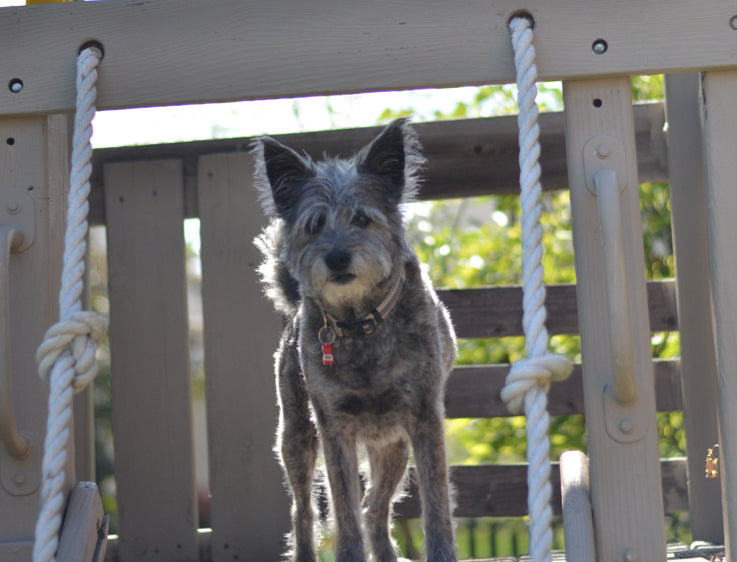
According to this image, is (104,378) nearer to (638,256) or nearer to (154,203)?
(154,203)

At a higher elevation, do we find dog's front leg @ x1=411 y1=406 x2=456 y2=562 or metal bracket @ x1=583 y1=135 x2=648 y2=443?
metal bracket @ x1=583 y1=135 x2=648 y2=443

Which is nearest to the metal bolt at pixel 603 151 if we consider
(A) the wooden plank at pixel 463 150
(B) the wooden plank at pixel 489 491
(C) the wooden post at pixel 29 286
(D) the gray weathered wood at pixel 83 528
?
(C) the wooden post at pixel 29 286

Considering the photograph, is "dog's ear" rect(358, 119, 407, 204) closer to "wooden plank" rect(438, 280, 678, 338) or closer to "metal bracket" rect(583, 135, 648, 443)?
"metal bracket" rect(583, 135, 648, 443)

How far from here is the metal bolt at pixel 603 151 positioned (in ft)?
7.29

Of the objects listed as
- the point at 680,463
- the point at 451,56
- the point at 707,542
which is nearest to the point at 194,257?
the point at 680,463

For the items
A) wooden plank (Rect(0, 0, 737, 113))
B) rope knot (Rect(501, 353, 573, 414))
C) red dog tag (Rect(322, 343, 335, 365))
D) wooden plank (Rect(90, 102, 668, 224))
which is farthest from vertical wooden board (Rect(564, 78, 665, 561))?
wooden plank (Rect(90, 102, 668, 224))

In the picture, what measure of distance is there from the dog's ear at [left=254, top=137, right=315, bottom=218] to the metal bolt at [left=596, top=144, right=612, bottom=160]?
1.36 metres

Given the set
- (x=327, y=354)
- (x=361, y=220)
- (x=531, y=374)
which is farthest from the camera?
(x=361, y=220)

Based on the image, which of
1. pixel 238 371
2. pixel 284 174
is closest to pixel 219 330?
pixel 238 371

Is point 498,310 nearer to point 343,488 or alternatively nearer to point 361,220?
point 361,220

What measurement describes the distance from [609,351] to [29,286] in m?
1.49

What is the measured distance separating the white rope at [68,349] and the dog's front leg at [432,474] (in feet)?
3.87

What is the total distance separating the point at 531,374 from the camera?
199 cm

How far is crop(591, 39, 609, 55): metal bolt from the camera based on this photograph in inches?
88.3
